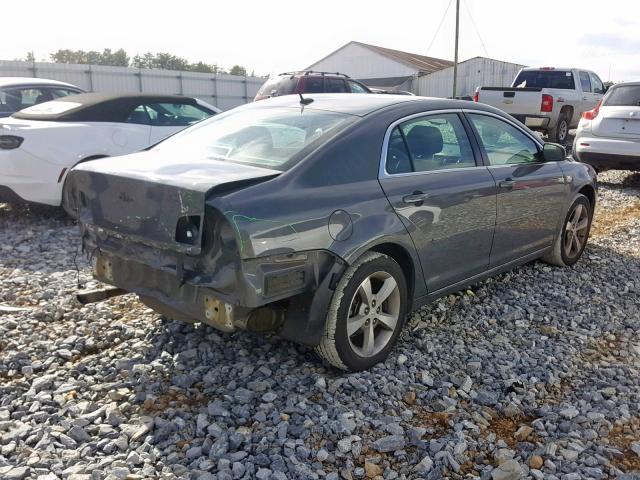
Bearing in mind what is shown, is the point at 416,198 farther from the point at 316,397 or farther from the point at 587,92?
the point at 587,92

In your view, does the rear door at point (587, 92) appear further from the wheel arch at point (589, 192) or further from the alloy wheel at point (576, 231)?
the alloy wheel at point (576, 231)

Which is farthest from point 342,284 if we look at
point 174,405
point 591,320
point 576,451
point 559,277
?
point 559,277

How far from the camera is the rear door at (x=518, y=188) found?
4.57 m

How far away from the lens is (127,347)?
382 cm

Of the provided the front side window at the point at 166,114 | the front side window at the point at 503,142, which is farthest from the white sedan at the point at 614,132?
the front side window at the point at 166,114

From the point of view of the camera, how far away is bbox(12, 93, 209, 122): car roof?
680 cm

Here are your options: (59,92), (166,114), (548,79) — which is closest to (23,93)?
(59,92)

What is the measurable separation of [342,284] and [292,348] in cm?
75

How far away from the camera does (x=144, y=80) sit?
26.0 meters

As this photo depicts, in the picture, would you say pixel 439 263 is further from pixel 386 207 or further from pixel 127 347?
pixel 127 347

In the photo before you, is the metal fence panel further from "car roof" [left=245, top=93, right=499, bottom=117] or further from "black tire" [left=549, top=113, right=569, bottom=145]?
"car roof" [left=245, top=93, right=499, bottom=117]

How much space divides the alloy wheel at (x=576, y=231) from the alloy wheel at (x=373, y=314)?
2718mm

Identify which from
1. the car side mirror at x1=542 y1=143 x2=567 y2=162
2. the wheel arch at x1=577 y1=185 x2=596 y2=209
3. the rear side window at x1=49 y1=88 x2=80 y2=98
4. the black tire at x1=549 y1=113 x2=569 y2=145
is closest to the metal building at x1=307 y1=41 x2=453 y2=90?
the black tire at x1=549 y1=113 x2=569 y2=145

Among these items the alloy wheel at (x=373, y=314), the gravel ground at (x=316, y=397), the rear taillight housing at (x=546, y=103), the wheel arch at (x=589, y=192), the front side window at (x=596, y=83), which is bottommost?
the gravel ground at (x=316, y=397)
